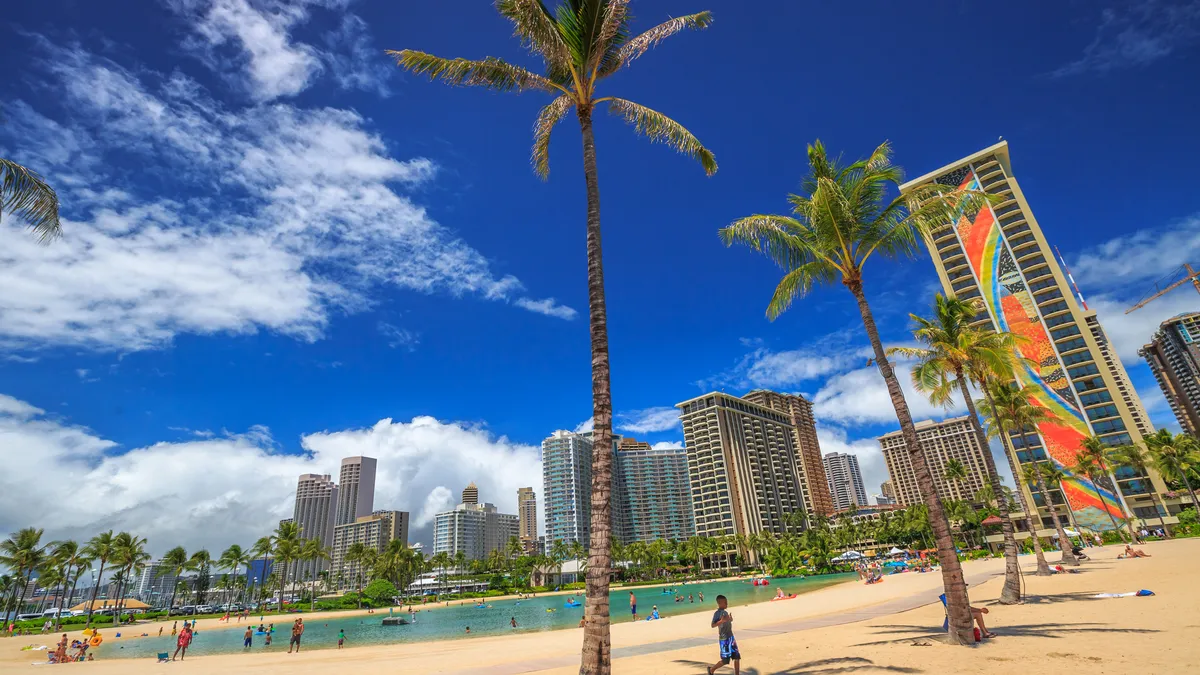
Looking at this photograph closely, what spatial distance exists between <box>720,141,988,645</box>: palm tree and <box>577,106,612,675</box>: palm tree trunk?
5.72m

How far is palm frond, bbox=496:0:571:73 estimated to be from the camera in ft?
32.0

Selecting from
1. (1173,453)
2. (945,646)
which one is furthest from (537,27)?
(1173,453)

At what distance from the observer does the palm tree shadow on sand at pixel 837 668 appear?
396 inches

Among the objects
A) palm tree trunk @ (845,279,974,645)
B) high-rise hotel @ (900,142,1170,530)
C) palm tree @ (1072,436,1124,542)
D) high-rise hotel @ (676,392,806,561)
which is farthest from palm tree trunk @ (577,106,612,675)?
high-rise hotel @ (676,392,806,561)

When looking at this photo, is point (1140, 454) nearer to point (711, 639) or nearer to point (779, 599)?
point (779, 599)

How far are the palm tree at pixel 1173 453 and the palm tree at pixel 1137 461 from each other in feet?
5.57

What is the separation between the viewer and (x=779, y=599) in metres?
44.8

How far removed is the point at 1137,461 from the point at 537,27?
3499 inches

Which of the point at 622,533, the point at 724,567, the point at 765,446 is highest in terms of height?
the point at 765,446

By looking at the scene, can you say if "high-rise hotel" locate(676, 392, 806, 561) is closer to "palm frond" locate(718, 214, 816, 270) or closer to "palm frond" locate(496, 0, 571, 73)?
"palm frond" locate(718, 214, 816, 270)

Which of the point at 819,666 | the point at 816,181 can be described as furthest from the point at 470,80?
the point at 819,666

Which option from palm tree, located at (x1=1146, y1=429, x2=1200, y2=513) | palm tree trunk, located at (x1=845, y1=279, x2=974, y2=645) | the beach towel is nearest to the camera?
palm tree trunk, located at (x1=845, y1=279, x2=974, y2=645)

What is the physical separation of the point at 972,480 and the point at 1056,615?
663 feet

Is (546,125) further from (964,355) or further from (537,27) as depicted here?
(964,355)
